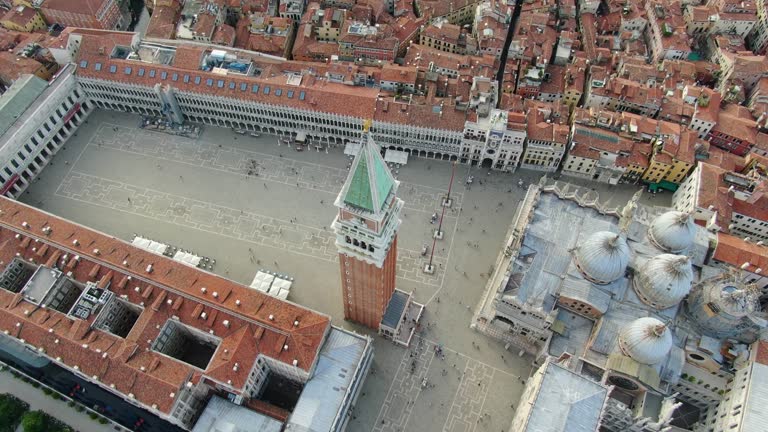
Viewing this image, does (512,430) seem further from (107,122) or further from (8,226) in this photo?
(107,122)

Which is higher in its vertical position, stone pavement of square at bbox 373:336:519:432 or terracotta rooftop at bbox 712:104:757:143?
terracotta rooftop at bbox 712:104:757:143

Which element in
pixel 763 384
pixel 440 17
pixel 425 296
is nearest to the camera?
pixel 763 384

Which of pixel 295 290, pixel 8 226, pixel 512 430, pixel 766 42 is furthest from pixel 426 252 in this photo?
pixel 766 42

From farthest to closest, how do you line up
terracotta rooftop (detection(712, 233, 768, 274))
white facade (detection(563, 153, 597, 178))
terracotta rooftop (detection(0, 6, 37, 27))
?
terracotta rooftop (detection(0, 6, 37, 27)) < white facade (detection(563, 153, 597, 178)) < terracotta rooftop (detection(712, 233, 768, 274))

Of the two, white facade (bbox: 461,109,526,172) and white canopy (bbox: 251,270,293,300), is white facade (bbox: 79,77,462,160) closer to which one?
white facade (bbox: 461,109,526,172)

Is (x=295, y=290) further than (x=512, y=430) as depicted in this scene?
Yes

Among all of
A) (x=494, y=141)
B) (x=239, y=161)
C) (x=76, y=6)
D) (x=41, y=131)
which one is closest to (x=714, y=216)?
(x=494, y=141)

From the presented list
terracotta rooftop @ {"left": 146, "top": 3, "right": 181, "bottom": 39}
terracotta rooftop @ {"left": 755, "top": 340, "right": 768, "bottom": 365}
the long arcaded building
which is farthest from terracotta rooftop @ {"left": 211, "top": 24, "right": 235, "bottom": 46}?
terracotta rooftop @ {"left": 755, "top": 340, "right": 768, "bottom": 365}

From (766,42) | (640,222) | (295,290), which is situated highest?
(766,42)
